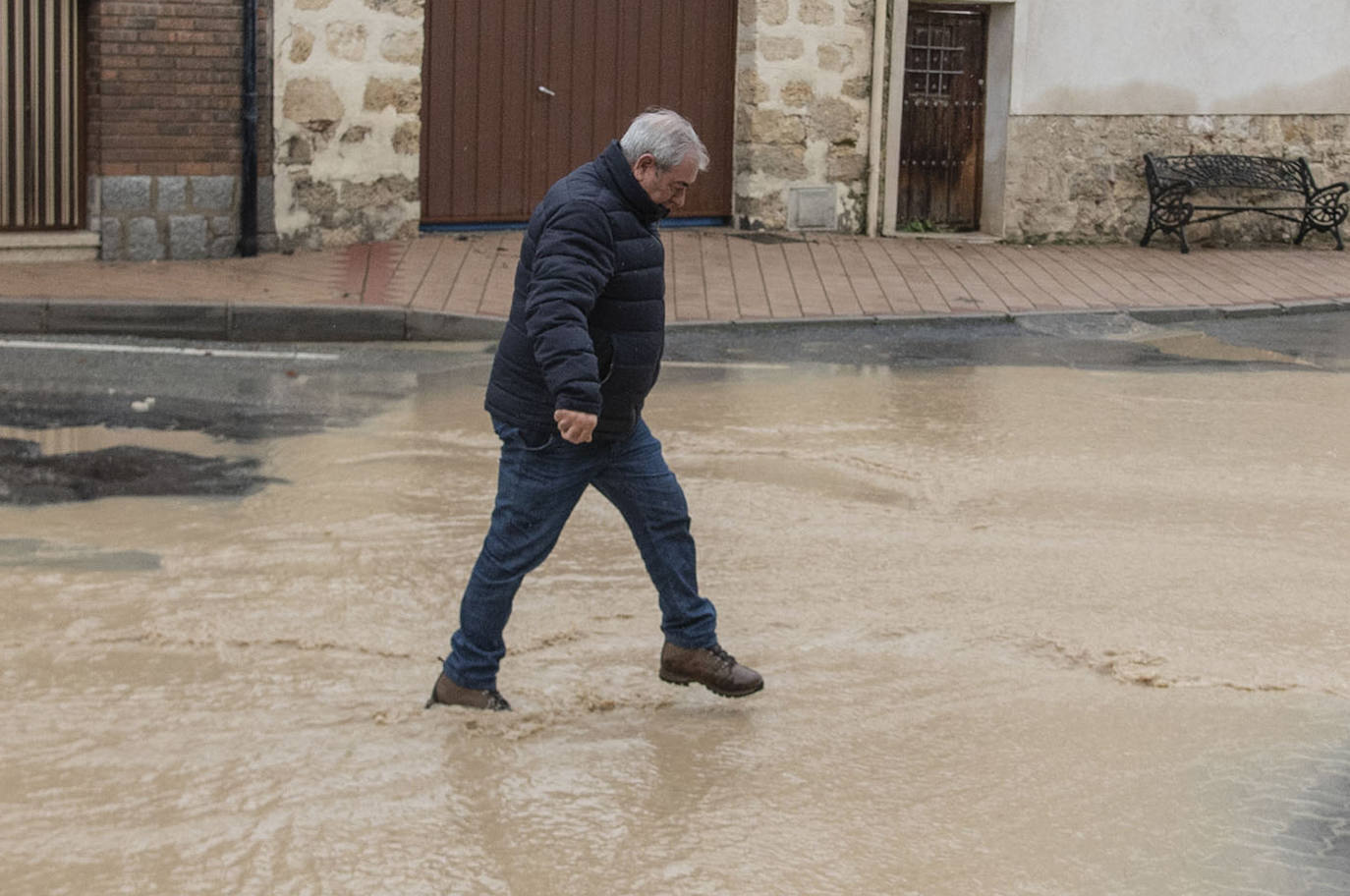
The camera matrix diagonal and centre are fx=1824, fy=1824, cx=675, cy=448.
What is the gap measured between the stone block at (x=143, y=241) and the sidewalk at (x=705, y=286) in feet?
0.85

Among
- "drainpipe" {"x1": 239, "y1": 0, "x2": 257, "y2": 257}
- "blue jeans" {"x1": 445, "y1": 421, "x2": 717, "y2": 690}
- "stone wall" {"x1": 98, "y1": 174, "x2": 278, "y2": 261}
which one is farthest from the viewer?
"drainpipe" {"x1": 239, "y1": 0, "x2": 257, "y2": 257}

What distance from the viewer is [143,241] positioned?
12.1 m

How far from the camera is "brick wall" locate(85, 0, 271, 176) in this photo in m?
11.9

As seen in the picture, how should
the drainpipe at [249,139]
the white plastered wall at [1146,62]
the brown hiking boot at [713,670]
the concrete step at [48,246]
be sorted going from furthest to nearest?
the white plastered wall at [1146,62] → the drainpipe at [249,139] → the concrete step at [48,246] → the brown hiking boot at [713,670]

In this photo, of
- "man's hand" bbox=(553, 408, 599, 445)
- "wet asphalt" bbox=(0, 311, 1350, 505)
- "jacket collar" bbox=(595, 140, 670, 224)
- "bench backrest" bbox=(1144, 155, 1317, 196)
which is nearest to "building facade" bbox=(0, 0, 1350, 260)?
"bench backrest" bbox=(1144, 155, 1317, 196)

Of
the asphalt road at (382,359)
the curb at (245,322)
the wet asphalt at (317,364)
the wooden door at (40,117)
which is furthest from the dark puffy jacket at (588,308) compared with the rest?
the wooden door at (40,117)

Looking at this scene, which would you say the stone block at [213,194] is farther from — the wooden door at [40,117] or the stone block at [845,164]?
the stone block at [845,164]

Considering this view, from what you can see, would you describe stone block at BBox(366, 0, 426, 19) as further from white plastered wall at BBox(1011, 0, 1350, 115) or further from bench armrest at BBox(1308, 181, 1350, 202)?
bench armrest at BBox(1308, 181, 1350, 202)

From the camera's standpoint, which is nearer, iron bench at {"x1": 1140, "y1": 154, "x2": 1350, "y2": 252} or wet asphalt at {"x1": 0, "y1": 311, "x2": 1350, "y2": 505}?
wet asphalt at {"x1": 0, "y1": 311, "x2": 1350, "y2": 505}

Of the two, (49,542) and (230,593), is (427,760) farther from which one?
(49,542)

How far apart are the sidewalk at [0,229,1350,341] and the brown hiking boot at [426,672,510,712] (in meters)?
6.04

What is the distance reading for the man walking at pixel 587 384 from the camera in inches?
163

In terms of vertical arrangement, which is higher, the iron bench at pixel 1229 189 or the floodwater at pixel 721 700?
the iron bench at pixel 1229 189

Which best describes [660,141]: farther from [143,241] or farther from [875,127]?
[875,127]
